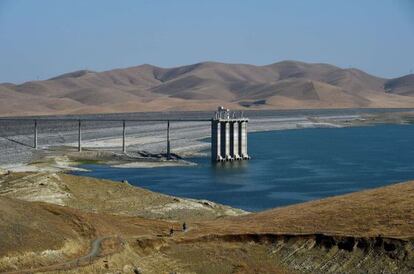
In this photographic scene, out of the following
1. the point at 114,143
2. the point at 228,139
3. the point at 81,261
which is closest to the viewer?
the point at 81,261

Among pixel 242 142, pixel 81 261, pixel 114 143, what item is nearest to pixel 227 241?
pixel 81 261

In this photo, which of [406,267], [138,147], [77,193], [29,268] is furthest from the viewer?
[138,147]

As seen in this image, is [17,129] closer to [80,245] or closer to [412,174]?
[412,174]

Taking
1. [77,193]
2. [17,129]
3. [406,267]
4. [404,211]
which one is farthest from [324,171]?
[17,129]

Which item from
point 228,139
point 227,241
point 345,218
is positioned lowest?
point 227,241

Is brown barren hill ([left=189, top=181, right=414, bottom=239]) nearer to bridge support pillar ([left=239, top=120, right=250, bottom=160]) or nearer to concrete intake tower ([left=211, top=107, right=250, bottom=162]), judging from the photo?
concrete intake tower ([left=211, top=107, right=250, bottom=162])

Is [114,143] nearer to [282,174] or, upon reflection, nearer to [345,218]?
[282,174]
